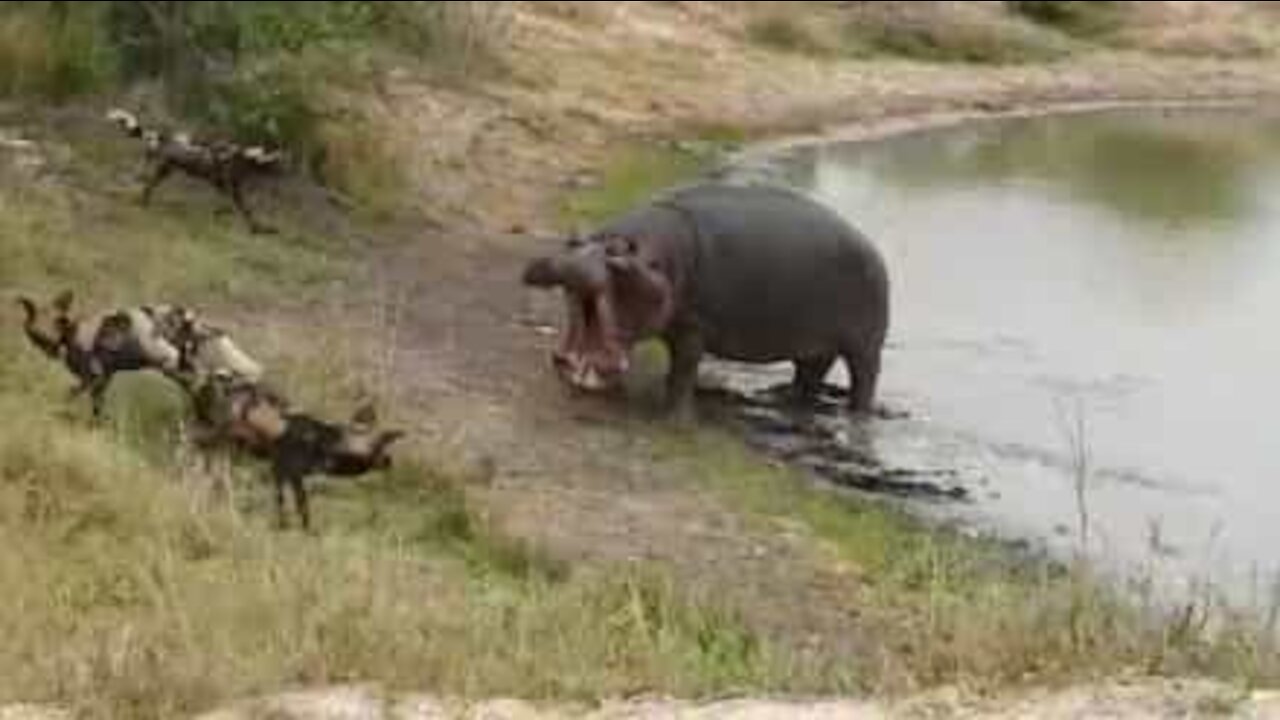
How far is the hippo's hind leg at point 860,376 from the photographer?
12633 millimetres

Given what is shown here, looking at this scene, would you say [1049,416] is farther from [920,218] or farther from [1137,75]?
[1137,75]

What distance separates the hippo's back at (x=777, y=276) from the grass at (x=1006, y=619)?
1915 millimetres

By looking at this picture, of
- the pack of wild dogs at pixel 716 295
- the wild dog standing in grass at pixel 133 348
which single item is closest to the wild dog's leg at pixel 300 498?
the wild dog standing in grass at pixel 133 348

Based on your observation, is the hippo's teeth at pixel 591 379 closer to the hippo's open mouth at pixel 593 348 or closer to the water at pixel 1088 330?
A: the hippo's open mouth at pixel 593 348

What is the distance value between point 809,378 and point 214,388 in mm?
4081

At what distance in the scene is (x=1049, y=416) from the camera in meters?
12.7

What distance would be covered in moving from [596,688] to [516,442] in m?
4.54

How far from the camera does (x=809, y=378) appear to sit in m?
13.0

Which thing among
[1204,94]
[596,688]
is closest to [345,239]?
[596,688]

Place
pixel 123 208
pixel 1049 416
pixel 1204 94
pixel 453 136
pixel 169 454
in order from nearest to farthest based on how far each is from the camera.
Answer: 1. pixel 169 454
2. pixel 1049 416
3. pixel 123 208
4. pixel 453 136
5. pixel 1204 94

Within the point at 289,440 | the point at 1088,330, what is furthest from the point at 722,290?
the point at 289,440

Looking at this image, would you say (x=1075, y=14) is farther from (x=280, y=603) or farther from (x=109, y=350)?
(x=280, y=603)

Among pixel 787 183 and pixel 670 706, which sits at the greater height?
pixel 670 706

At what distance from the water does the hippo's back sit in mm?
503
